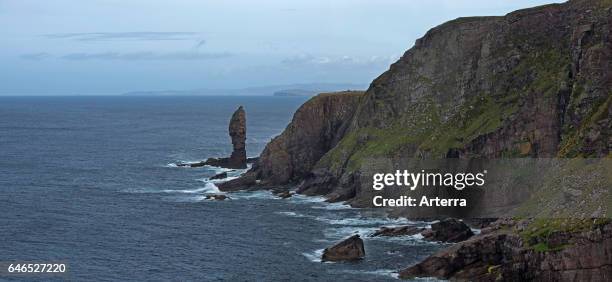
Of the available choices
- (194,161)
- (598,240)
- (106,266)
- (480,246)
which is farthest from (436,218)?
(194,161)

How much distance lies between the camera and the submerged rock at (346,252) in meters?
88.2

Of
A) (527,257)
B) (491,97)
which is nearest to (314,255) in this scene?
(527,257)

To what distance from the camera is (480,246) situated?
3162 inches

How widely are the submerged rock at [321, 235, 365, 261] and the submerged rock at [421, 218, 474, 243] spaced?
38.5 feet

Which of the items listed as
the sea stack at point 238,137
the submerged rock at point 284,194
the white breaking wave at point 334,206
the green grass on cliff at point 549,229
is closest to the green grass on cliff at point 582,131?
the green grass on cliff at point 549,229

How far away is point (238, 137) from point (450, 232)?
74226 millimetres

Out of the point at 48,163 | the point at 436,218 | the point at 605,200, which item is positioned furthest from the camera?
the point at 48,163

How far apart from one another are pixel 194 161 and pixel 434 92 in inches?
2654

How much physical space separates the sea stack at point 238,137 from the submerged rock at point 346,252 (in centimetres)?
7483

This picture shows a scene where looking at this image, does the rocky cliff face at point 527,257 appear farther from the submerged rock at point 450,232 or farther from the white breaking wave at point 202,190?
the white breaking wave at point 202,190

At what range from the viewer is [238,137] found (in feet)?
532

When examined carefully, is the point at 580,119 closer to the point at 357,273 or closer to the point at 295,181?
the point at 357,273

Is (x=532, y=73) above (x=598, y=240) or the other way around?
above

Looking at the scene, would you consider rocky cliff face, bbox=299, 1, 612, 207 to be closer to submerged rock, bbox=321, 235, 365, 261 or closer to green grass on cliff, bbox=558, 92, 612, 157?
green grass on cliff, bbox=558, 92, 612, 157
